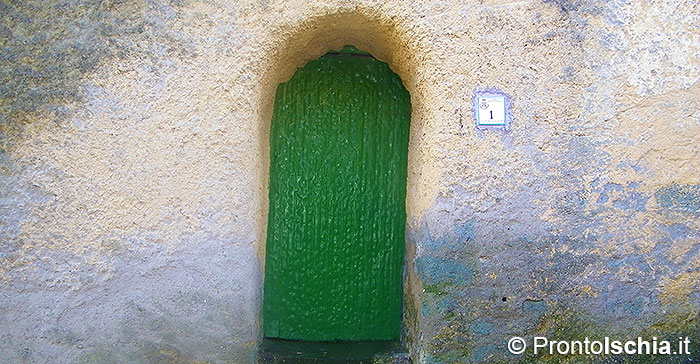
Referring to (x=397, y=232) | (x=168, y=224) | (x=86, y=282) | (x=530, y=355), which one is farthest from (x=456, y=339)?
(x=86, y=282)

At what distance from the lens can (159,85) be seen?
235 centimetres

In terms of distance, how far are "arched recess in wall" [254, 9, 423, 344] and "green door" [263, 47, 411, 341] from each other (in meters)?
0.09

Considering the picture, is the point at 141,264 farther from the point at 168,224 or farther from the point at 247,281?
the point at 247,281

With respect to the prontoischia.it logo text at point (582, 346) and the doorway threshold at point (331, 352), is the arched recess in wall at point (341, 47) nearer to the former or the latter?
Result: the doorway threshold at point (331, 352)

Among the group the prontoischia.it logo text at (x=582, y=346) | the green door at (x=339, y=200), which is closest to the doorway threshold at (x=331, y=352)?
the green door at (x=339, y=200)

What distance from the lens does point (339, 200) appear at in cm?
277

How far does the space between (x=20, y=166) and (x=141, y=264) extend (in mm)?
561

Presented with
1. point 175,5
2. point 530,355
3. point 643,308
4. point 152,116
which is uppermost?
point 175,5

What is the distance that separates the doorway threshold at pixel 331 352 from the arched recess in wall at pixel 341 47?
0.43 feet

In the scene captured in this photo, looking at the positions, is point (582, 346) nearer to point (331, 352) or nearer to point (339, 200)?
point (331, 352)

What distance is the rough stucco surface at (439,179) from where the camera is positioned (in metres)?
2.35

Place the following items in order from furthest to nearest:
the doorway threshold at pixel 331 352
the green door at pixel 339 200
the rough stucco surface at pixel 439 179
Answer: the green door at pixel 339 200, the doorway threshold at pixel 331 352, the rough stucco surface at pixel 439 179

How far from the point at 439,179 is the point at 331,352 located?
86cm

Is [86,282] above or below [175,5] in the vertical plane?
below
